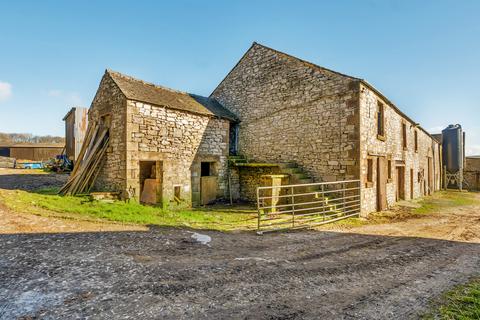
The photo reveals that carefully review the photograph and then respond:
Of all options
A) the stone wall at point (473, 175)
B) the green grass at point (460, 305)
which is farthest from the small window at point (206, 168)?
the stone wall at point (473, 175)

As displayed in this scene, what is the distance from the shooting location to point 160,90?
12.5 m

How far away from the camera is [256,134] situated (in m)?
13.7

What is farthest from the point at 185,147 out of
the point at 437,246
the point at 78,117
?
the point at 78,117

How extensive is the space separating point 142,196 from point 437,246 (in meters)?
10.9

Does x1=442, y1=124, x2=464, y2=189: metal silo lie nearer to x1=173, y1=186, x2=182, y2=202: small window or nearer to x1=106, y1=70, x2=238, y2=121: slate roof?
x1=106, y1=70, x2=238, y2=121: slate roof

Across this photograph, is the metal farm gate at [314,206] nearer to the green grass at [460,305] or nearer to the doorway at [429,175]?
the green grass at [460,305]

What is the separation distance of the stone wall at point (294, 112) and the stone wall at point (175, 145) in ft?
7.16

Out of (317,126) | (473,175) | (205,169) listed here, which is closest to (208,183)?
(205,169)

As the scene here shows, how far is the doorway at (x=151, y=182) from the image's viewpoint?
10680 mm

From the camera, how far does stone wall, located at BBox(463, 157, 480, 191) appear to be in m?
23.6

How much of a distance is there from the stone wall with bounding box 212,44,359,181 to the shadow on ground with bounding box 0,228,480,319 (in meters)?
4.67

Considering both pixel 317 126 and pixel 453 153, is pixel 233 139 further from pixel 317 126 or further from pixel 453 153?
pixel 453 153

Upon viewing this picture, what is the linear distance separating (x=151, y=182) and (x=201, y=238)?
560 centimetres

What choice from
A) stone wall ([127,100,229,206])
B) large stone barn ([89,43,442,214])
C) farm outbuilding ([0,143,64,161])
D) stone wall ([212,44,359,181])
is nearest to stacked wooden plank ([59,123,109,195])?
large stone barn ([89,43,442,214])
